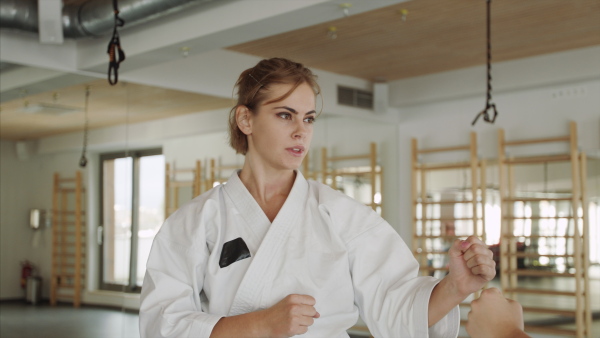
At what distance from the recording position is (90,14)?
4082 mm

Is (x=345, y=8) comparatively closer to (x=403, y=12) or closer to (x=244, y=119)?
(x=403, y=12)

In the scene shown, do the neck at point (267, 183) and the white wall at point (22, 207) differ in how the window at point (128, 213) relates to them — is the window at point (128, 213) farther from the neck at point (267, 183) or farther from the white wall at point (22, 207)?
the neck at point (267, 183)

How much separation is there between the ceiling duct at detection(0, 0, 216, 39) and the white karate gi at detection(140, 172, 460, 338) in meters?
2.22

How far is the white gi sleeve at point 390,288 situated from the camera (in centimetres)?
162

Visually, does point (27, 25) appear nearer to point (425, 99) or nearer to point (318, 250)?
Answer: point (318, 250)

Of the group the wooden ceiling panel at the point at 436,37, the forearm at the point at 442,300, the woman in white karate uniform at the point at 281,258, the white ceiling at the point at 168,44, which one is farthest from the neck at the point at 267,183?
the wooden ceiling panel at the point at 436,37

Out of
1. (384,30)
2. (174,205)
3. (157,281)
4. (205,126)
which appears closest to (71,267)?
(174,205)

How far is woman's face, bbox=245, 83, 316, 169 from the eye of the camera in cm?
172

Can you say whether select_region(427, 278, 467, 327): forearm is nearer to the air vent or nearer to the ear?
the ear

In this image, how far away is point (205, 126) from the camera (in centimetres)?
577

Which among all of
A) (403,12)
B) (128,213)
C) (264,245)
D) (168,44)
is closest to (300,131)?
Answer: (264,245)

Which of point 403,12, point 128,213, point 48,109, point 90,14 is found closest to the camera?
point 90,14

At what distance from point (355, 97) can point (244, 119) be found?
5.26 metres

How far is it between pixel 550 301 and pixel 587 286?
411mm
